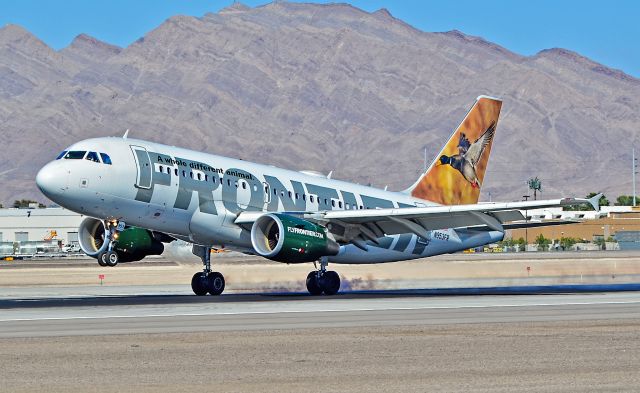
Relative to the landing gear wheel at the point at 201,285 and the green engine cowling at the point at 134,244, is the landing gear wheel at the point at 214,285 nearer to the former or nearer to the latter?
the landing gear wheel at the point at 201,285

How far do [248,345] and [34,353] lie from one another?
4.63 metres

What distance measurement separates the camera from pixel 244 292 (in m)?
53.3

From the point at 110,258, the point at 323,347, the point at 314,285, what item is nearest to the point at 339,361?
the point at 323,347

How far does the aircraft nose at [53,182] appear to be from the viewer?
135 ft

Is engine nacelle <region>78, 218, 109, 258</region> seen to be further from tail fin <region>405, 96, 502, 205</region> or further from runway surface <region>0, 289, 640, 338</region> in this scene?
tail fin <region>405, 96, 502, 205</region>

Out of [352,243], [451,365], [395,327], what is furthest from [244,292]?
[451,365]

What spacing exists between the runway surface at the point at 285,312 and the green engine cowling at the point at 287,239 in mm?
1706

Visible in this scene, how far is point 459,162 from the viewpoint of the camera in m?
56.7

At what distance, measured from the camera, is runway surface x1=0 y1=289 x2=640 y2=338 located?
3111 cm

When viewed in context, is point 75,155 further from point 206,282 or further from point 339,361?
point 339,361

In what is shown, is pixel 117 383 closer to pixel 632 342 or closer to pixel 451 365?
pixel 451 365

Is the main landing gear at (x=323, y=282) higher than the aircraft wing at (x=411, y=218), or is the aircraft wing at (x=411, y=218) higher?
the aircraft wing at (x=411, y=218)

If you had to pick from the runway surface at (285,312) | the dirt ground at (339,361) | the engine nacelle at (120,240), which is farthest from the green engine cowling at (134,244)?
the dirt ground at (339,361)

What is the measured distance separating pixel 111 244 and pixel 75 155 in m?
3.43
